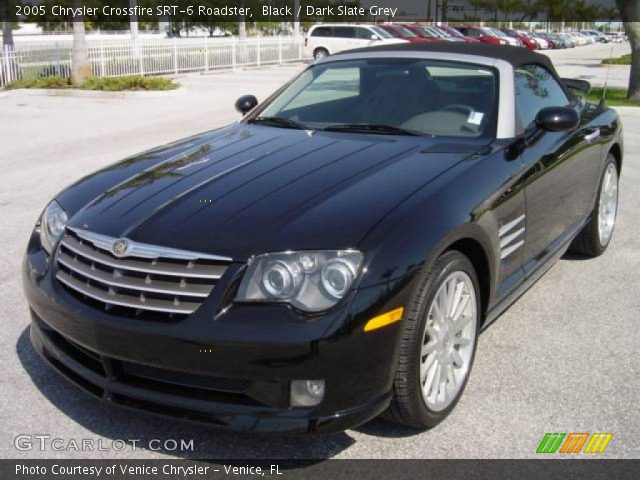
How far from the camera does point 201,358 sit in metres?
2.63

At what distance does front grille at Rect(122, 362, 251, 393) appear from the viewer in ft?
8.85

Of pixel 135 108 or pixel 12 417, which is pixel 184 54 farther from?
pixel 12 417

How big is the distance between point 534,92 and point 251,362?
290cm

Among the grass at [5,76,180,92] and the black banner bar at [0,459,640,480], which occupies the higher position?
the black banner bar at [0,459,640,480]

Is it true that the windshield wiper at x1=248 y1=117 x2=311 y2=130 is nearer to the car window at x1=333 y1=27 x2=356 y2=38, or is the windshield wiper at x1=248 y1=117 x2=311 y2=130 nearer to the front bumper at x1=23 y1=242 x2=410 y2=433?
the front bumper at x1=23 y1=242 x2=410 y2=433

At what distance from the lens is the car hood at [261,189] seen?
9.33 feet

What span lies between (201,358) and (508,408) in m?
1.51

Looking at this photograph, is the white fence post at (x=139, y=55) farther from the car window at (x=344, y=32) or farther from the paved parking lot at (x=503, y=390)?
the paved parking lot at (x=503, y=390)

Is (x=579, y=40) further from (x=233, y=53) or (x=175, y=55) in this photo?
(x=175, y=55)

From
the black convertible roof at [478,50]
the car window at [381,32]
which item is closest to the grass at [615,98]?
the black convertible roof at [478,50]

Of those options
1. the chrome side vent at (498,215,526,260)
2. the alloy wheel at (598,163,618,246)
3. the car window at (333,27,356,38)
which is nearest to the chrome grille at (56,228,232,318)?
the chrome side vent at (498,215,526,260)

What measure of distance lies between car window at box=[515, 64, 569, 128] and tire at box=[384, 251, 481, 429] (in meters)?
1.36

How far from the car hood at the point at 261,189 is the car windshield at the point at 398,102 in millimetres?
162

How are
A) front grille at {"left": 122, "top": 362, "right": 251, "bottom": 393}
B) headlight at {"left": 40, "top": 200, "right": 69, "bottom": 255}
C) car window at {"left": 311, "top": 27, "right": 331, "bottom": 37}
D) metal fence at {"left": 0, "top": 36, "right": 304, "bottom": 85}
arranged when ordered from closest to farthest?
1. front grille at {"left": 122, "top": 362, "right": 251, "bottom": 393}
2. headlight at {"left": 40, "top": 200, "right": 69, "bottom": 255}
3. metal fence at {"left": 0, "top": 36, "right": 304, "bottom": 85}
4. car window at {"left": 311, "top": 27, "right": 331, "bottom": 37}
